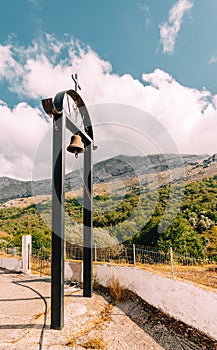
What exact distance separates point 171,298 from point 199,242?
37.3 ft

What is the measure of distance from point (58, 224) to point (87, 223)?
1.76 meters

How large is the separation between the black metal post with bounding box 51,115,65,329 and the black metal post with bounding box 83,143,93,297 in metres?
1.64

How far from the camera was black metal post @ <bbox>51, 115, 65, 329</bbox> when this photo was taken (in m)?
4.15

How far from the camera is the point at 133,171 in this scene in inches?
811

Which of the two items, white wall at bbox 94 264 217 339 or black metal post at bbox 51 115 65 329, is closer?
white wall at bbox 94 264 217 339

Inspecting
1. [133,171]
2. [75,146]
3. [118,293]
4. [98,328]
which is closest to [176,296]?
[98,328]

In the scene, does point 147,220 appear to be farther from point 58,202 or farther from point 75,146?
point 58,202

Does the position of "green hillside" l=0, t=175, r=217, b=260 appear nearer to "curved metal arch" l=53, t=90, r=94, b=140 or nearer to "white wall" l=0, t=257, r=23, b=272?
"white wall" l=0, t=257, r=23, b=272

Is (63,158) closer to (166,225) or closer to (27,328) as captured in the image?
(27,328)

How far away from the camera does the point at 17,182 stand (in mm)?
51594

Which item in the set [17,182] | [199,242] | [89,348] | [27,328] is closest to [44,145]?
[27,328]

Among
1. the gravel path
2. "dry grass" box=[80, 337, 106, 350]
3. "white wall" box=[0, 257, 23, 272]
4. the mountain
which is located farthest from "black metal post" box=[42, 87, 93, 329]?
"white wall" box=[0, 257, 23, 272]

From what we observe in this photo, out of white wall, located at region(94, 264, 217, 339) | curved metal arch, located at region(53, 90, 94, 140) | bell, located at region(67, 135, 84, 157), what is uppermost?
curved metal arch, located at region(53, 90, 94, 140)

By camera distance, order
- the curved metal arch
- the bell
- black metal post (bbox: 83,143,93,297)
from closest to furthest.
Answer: the curved metal arch < the bell < black metal post (bbox: 83,143,93,297)
